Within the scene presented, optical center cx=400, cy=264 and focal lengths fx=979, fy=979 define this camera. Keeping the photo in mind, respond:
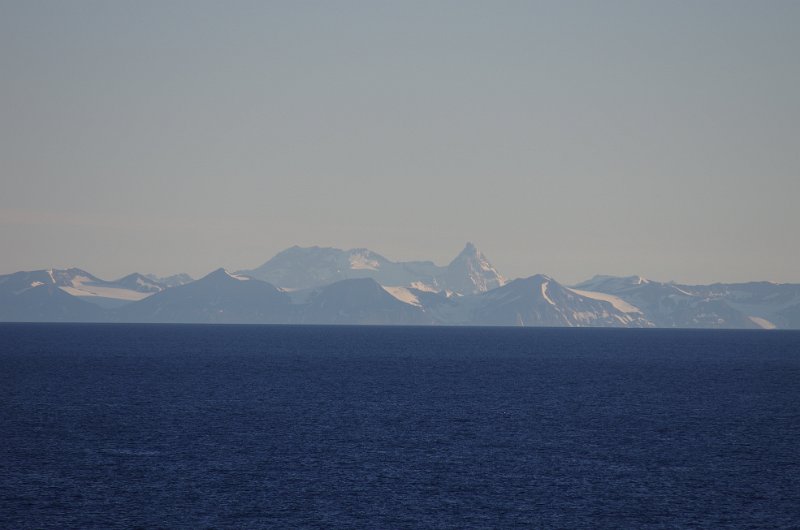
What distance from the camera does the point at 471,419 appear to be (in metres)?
106

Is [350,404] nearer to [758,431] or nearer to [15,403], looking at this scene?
[15,403]

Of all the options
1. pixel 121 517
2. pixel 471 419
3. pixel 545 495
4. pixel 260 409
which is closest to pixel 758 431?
pixel 471 419

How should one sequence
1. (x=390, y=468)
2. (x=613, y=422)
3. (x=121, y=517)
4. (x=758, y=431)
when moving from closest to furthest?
(x=121, y=517) < (x=390, y=468) < (x=758, y=431) < (x=613, y=422)

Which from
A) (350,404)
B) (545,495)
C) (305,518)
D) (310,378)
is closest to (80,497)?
(305,518)

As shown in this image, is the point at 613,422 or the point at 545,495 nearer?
the point at 545,495

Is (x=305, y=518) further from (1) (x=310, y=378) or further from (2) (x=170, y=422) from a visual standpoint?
(1) (x=310, y=378)

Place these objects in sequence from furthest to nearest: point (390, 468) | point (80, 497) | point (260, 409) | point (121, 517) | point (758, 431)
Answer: point (260, 409) → point (758, 431) → point (390, 468) → point (80, 497) → point (121, 517)

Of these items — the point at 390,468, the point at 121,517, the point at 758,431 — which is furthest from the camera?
the point at 758,431

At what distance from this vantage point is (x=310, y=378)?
162 metres

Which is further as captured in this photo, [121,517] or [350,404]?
[350,404]

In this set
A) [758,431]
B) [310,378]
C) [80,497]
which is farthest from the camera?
[310,378]

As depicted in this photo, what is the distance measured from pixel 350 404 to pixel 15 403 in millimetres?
39250

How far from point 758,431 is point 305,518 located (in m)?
57.1

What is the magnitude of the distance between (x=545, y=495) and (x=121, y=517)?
28090mm
